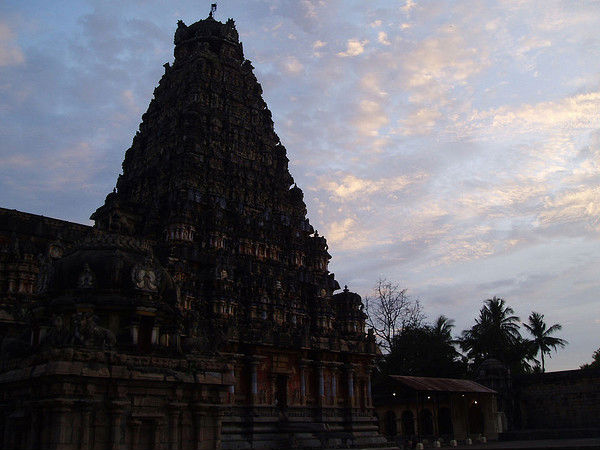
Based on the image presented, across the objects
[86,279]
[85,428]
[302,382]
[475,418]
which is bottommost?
[475,418]

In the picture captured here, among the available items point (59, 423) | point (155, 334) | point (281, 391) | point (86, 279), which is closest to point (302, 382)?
point (281, 391)

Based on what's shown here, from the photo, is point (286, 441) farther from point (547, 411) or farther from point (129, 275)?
point (547, 411)

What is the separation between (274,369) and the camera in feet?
112

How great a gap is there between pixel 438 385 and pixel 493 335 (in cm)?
2132

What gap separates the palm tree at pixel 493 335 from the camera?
61.9 meters

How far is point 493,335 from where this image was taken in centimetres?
6191

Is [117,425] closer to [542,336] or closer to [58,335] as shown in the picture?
[58,335]

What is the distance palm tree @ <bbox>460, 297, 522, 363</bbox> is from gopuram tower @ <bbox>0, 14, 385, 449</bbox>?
72.0 feet

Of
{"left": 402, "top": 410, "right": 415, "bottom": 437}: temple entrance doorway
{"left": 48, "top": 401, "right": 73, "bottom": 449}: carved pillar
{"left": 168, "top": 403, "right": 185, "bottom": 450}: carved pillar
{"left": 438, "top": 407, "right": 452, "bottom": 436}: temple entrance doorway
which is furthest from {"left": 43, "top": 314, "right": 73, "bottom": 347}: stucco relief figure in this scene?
{"left": 438, "top": 407, "right": 452, "bottom": 436}: temple entrance doorway

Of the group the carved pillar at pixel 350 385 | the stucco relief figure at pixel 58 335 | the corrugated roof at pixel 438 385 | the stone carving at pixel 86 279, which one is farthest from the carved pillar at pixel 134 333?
the corrugated roof at pixel 438 385

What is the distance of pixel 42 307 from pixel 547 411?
45.0m

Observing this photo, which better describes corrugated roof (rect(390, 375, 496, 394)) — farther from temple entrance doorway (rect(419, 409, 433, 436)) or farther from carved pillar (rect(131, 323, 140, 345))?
carved pillar (rect(131, 323, 140, 345))

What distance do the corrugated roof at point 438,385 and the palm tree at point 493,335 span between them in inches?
612

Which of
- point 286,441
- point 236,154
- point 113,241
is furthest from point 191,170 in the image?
point 113,241
